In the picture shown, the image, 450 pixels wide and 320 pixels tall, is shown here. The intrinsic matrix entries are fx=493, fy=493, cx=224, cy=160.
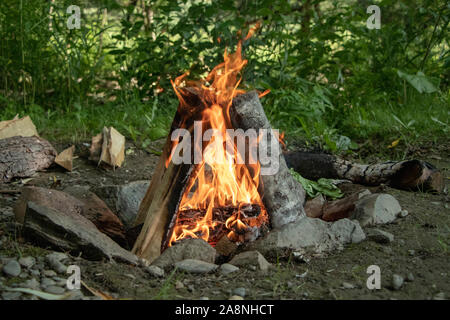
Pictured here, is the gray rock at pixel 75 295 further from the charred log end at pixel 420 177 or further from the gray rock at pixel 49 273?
the charred log end at pixel 420 177

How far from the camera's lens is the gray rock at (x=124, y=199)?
3.22 meters

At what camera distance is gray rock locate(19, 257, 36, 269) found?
220 cm

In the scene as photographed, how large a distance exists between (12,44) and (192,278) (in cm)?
423

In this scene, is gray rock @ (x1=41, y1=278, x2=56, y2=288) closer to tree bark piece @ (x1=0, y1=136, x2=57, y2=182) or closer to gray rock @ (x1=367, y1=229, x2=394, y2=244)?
gray rock @ (x1=367, y1=229, x2=394, y2=244)

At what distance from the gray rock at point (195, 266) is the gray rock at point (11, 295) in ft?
2.34

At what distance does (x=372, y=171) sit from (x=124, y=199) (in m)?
1.75

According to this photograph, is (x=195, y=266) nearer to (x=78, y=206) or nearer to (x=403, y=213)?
(x=78, y=206)

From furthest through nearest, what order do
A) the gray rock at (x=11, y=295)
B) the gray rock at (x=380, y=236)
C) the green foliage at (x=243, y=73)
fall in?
the green foliage at (x=243, y=73) < the gray rock at (x=380, y=236) < the gray rock at (x=11, y=295)

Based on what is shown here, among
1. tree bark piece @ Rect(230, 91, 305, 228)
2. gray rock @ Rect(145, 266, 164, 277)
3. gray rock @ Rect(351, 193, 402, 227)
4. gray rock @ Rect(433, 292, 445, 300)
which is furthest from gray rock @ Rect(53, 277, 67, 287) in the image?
gray rock @ Rect(351, 193, 402, 227)

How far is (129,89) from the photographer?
227 inches

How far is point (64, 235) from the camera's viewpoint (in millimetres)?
2391

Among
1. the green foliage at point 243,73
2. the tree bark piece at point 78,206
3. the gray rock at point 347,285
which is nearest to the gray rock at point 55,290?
the tree bark piece at point 78,206

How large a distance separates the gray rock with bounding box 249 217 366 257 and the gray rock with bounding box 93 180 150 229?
3.07 feet
